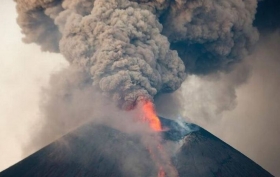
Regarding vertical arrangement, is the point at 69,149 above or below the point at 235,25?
below

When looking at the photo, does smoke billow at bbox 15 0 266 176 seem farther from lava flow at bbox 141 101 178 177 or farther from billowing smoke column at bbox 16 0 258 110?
lava flow at bbox 141 101 178 177

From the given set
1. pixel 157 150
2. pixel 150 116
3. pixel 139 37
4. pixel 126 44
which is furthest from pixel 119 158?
pixel 139 37

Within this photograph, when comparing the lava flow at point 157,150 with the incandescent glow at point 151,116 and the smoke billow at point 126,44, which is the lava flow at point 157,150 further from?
the smoke billow at point 126,44

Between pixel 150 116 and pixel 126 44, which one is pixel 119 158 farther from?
pixel 126 44

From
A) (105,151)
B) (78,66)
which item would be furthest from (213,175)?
(78,66)

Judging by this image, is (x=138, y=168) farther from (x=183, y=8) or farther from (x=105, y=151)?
(x=183, y=8)

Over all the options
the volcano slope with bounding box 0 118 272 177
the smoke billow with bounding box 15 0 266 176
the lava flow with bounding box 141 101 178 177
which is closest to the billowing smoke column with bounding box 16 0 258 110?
the smoke billow with bounding box 15 0 266 176
